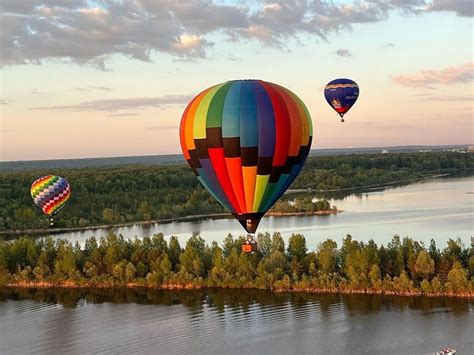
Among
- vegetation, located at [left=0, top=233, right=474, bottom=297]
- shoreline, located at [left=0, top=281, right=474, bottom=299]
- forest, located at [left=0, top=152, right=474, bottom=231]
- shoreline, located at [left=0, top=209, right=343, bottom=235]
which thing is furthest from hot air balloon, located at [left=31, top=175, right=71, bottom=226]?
shoreline, located at [left=0, top=281, right=474, bottom=299]

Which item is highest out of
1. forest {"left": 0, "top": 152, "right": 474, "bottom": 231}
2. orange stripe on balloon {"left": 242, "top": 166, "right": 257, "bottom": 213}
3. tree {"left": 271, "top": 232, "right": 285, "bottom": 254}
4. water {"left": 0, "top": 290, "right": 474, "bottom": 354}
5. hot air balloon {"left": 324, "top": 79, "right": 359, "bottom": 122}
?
hot air balloon {"left": 324, "top": 79, "right": 359, "bottom": 122}

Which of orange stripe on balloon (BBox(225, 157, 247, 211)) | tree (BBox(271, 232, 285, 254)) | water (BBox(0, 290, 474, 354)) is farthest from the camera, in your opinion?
tree (BBox(271, 232, 285, 254))

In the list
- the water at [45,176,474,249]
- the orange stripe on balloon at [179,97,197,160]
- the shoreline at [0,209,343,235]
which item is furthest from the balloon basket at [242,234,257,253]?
the shoreline at [0,209,343,235]

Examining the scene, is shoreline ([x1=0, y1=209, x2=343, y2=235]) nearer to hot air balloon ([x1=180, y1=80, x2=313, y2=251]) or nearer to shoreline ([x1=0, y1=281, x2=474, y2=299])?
shoreline ([x1=0, y1=281, x2=474, y2=299])

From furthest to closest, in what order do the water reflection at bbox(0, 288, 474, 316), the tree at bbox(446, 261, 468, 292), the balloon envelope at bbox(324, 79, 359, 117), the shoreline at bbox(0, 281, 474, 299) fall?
the balloon envelope at bbox(324, 79, 359, 117), the shoreline at bbox(0, 281, 474, 299), the tree at bbox(446, 261, 468, 292), the water reflection at bbox(0, 288, 474, 316)

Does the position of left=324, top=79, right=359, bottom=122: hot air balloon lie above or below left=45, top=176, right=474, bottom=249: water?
above

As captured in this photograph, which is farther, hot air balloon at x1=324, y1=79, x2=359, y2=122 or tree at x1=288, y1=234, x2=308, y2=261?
hot air balloon at x1=324, y1=79, x2=359, y2=122
